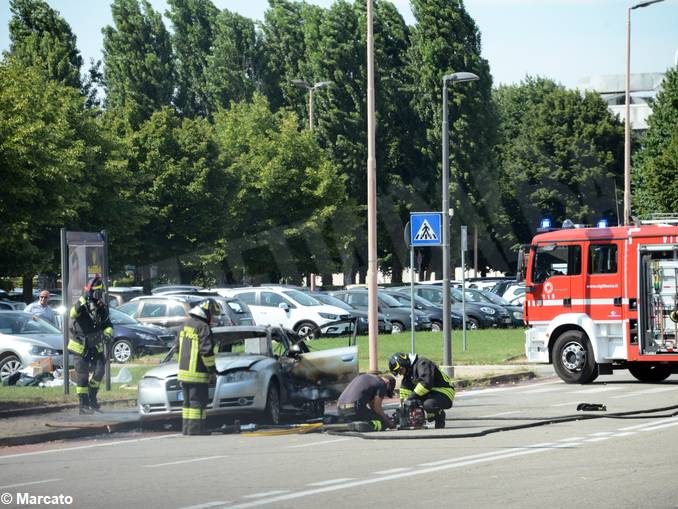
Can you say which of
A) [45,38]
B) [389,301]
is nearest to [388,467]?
[389,301]

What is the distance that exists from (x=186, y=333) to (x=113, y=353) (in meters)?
14.4

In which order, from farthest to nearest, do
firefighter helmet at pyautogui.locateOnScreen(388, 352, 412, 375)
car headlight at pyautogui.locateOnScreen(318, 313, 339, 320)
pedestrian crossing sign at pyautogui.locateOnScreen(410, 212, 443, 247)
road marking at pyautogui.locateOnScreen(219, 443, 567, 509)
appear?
car headlight at pyautogui.locateOnScreen(318, 313, 339, 320), pedestrian crossing sign at pyautogui.locateOnScreen(410, 212, 443, 247), firefighter helmet at pyautogui.locateOnScreen(388, 352, 412, 375), road marking at pyautogui.locateOnScreen(219, 443, 567, 509)

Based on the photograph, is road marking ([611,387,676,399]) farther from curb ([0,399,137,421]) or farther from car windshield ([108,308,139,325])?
car windshield ([108,308,139,325])

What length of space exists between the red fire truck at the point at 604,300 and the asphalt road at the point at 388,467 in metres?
5.34

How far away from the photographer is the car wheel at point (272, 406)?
1817 centimetres

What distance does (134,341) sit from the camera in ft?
101

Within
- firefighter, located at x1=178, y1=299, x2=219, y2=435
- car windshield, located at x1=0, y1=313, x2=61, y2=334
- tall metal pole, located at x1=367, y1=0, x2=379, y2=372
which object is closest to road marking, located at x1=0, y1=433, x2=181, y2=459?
firefighter, located at x1=178, y1=299, x2=219, y2=435

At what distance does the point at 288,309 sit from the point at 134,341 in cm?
771

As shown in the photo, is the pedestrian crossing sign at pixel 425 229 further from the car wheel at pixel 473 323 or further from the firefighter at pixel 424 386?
the car wheel at pixel 473 323

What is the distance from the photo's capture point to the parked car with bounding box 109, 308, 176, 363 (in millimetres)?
30828

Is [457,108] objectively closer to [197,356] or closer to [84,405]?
[84,405]

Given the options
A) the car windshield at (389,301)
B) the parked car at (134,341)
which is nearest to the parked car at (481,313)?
the car windshield at (389,301)

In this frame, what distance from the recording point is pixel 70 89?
5119 centimetres

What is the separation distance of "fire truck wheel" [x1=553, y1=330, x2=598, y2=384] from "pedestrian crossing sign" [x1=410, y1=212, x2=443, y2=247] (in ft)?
10.2
